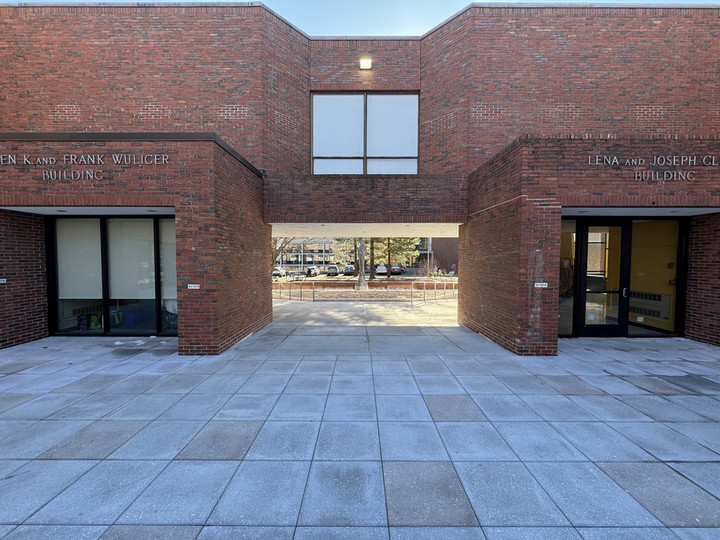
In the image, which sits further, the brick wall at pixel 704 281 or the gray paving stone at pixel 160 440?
the brick wall at pixel 704 281

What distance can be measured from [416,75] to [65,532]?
1306cm

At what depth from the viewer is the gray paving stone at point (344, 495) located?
247 cm

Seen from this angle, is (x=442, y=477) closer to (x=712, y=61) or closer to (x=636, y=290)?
(x=636, y=290)

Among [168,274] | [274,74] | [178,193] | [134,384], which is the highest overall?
[274,74]

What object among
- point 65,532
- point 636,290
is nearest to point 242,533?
point 65,532

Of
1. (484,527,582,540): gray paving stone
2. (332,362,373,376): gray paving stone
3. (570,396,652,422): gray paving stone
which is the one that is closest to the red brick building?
(570,396,652,422): gray paving stone

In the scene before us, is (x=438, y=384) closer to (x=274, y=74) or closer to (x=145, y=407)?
(x=145, y=407)

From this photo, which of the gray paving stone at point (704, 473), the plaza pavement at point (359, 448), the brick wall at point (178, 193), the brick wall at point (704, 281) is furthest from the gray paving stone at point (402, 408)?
the brick wall at point (704, 281)

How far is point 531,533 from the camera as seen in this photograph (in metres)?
2.33

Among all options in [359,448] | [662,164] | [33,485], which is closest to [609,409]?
[359,448]

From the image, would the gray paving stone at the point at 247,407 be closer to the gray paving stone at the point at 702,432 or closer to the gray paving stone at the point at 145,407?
the gray paving stone at the point at 145,407

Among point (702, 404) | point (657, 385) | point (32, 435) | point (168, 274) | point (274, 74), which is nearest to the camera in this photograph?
point (32, 435)

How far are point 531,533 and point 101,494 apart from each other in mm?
3702

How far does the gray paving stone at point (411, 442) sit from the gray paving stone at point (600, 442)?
1602 mm
